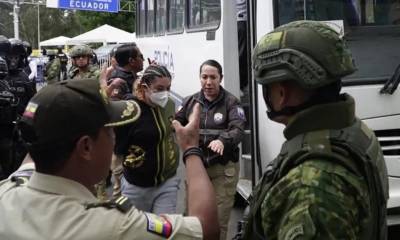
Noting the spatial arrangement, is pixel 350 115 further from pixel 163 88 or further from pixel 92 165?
pixel 163 88

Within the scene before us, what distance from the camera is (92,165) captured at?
1.85 meters

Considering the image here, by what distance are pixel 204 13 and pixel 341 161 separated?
16.5 feet

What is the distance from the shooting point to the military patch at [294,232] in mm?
1687

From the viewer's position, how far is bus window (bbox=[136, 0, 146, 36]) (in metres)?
12.5

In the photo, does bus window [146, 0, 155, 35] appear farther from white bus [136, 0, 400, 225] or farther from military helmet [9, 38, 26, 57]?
white bus [136, 0, 400, 225]

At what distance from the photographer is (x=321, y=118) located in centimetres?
186

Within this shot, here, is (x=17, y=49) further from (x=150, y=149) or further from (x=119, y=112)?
(x=119, y=112)

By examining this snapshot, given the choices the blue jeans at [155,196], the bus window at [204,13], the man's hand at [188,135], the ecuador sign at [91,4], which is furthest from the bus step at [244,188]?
the ecuador sign at [91,4]

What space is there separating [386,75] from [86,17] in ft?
158

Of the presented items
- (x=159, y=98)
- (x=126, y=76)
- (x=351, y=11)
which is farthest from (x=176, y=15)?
(x=159, y=98)

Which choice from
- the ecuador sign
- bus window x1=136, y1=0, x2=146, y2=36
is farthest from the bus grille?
the ecuador sign

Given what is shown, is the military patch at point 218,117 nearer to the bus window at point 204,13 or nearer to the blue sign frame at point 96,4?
the bus window at point 204,13

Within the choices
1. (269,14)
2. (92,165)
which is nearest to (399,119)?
(269,14)

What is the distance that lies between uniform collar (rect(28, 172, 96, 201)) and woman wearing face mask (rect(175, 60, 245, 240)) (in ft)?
9.54
